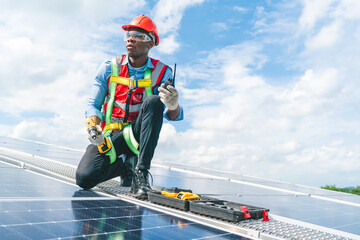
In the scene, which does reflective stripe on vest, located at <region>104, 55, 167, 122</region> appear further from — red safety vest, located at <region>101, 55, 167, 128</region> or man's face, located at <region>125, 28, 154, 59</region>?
man's face, located at <region>125, 28, 154, 59</region>

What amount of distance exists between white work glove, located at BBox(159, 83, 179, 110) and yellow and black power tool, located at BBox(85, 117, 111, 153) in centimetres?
94

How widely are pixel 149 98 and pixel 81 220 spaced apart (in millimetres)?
2023

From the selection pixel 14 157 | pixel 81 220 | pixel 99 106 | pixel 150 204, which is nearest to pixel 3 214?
pixel 81 220

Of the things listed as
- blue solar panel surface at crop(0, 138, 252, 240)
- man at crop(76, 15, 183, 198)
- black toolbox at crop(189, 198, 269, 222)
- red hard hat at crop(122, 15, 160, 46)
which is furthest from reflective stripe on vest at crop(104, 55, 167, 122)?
black toolbox at crop(189, 198, 269, 222)

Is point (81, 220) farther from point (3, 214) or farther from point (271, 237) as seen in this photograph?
point (271, 237)

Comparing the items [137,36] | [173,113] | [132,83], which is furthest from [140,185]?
[137,36]

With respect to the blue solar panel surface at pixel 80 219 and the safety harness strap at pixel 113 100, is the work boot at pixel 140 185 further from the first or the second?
the safety harness strap at pixel 113 100

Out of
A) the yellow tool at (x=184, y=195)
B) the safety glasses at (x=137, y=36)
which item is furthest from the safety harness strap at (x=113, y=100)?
the yellow tool at (x=184, y=195)

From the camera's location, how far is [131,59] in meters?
4.54

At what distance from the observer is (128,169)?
4.62 meters

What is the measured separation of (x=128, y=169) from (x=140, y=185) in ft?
3.01

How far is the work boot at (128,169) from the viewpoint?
15.0 feet

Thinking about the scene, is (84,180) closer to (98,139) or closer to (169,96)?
(98,139)

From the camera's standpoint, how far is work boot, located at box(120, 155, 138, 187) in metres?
4.58
